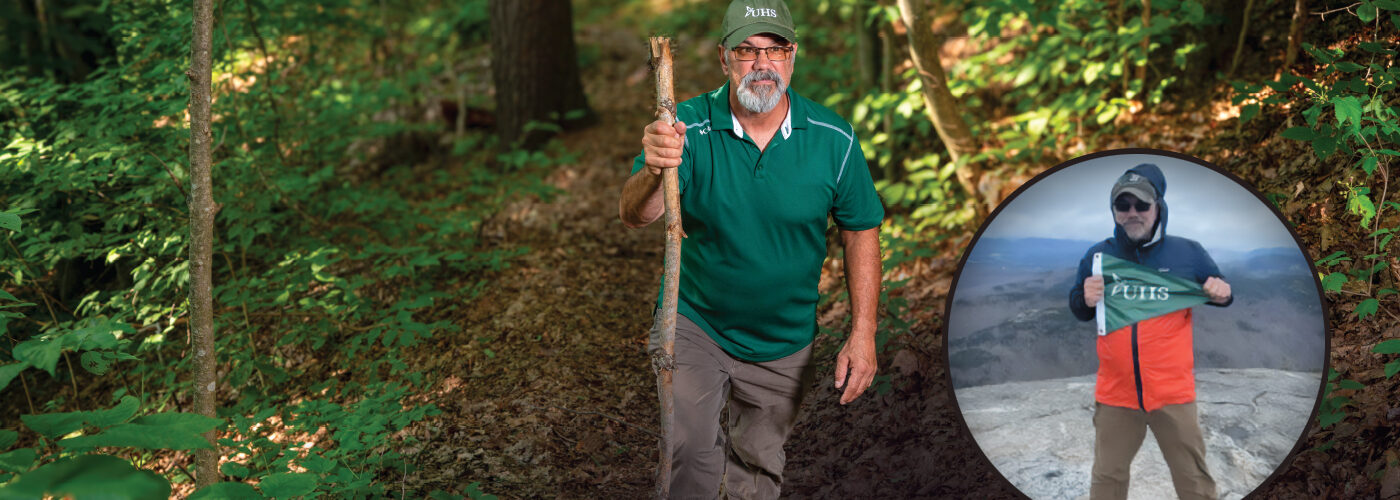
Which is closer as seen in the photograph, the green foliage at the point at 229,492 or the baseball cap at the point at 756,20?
the green foliage at the point at 229,492

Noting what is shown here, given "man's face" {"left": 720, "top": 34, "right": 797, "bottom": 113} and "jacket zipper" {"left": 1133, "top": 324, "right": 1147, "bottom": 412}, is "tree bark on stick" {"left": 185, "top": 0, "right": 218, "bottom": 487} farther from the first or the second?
"jacket zipper" {"left": 1133, "top": 324, "right": 1147, "bottom": 412}

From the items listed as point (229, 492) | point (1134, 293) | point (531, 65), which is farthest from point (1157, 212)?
point (531, 65)

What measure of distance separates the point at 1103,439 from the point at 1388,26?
3.01 meters

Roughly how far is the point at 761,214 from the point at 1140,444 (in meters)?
1.34

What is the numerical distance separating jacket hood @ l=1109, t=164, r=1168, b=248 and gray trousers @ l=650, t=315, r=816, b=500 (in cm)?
108

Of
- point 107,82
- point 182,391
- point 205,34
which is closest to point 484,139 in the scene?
point 107,82

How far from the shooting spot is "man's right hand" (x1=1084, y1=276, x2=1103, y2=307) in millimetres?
2682

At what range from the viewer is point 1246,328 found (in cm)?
256

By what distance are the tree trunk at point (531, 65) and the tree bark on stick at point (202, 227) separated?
4824mm

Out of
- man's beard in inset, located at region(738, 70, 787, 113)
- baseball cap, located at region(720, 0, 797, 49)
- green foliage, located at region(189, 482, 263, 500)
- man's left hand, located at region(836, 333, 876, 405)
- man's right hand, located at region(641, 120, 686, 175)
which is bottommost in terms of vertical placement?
green foliage, located at region(189, 482, 263, 500)

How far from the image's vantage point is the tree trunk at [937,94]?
213 inches

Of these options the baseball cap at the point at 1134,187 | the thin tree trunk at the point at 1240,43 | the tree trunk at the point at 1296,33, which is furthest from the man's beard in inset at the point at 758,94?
the thin tree trunk at the point at 1240,43

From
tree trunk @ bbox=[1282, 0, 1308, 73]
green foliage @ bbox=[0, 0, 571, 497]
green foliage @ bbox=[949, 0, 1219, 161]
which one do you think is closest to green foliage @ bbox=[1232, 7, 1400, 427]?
tree trunk @ bbox=[1282, 0, 1308, 73]

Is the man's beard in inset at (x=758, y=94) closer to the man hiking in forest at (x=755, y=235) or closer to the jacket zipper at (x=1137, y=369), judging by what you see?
the man hiking in forest at (x=755, y=235)
